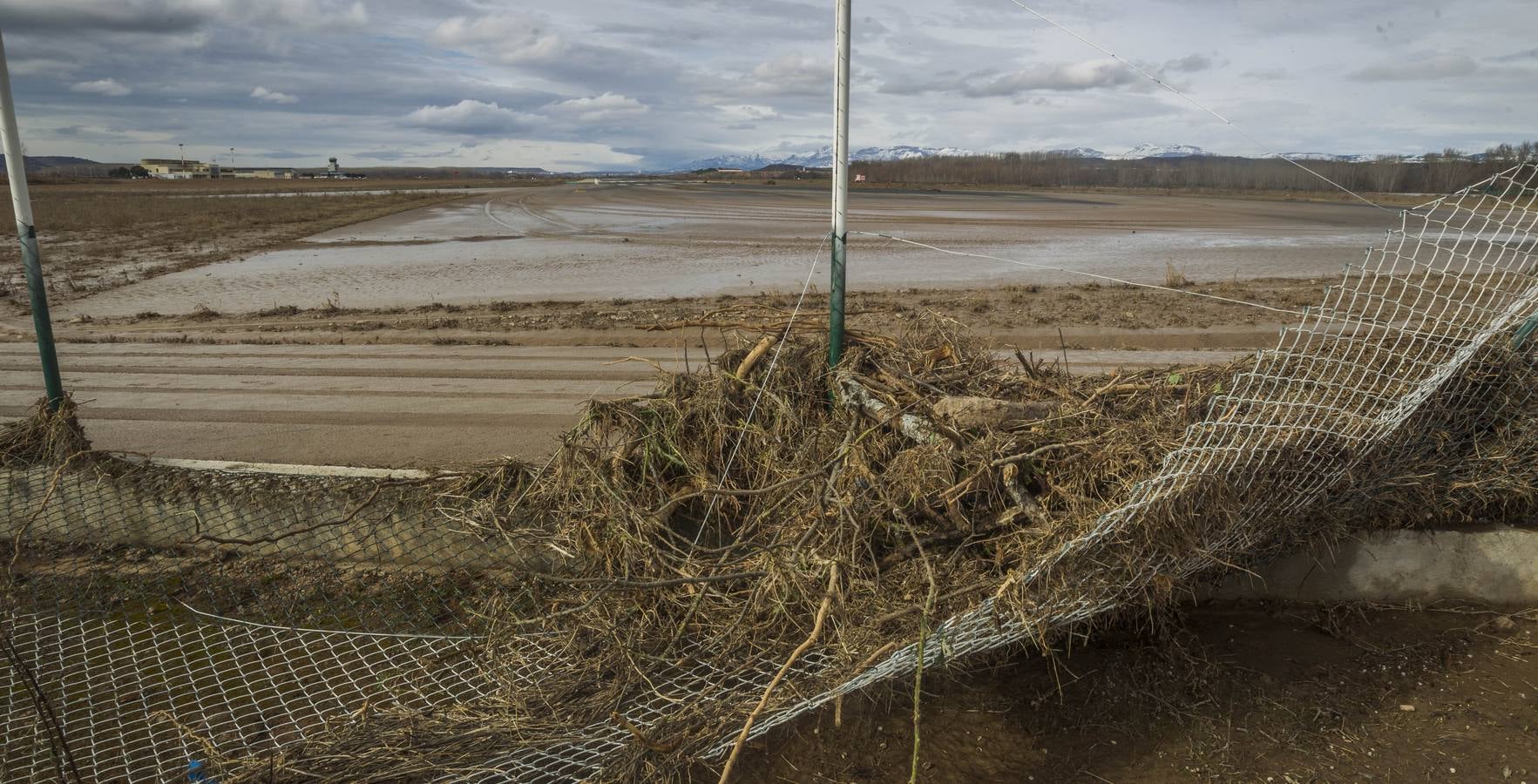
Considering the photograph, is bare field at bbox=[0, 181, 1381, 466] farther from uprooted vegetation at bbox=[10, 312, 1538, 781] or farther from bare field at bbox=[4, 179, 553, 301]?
uprooted vegetation at bbox=[10, 312, 1538, 781]

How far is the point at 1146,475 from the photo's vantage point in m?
4.12

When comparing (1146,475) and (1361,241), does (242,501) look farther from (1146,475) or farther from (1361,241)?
(1361,241)

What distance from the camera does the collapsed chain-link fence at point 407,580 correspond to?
364cm

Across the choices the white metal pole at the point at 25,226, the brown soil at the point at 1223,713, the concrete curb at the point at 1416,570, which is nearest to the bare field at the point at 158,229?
the white metal pole at the point at 25,226

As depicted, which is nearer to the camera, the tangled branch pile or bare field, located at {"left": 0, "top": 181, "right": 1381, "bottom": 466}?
the tangled branch pile

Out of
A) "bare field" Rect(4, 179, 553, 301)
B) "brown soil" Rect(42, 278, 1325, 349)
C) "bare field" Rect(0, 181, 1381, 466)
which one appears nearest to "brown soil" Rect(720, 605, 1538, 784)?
"bare field" Rect(0, 181, 1381, 466)

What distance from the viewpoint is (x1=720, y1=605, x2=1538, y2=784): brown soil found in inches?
139

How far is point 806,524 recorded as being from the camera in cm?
426

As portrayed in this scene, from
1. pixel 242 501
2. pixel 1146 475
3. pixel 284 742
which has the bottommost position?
pixel 284 742

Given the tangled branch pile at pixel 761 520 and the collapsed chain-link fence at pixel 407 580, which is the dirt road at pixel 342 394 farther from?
the tangled branch pile at pixel 761 520

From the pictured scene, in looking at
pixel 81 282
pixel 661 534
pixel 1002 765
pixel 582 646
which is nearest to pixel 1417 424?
pixel 1002 765

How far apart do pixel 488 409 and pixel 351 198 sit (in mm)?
45853

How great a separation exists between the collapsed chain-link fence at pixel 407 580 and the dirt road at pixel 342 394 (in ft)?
3.02

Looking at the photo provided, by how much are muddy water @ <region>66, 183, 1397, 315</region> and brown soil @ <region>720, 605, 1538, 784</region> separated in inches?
389
